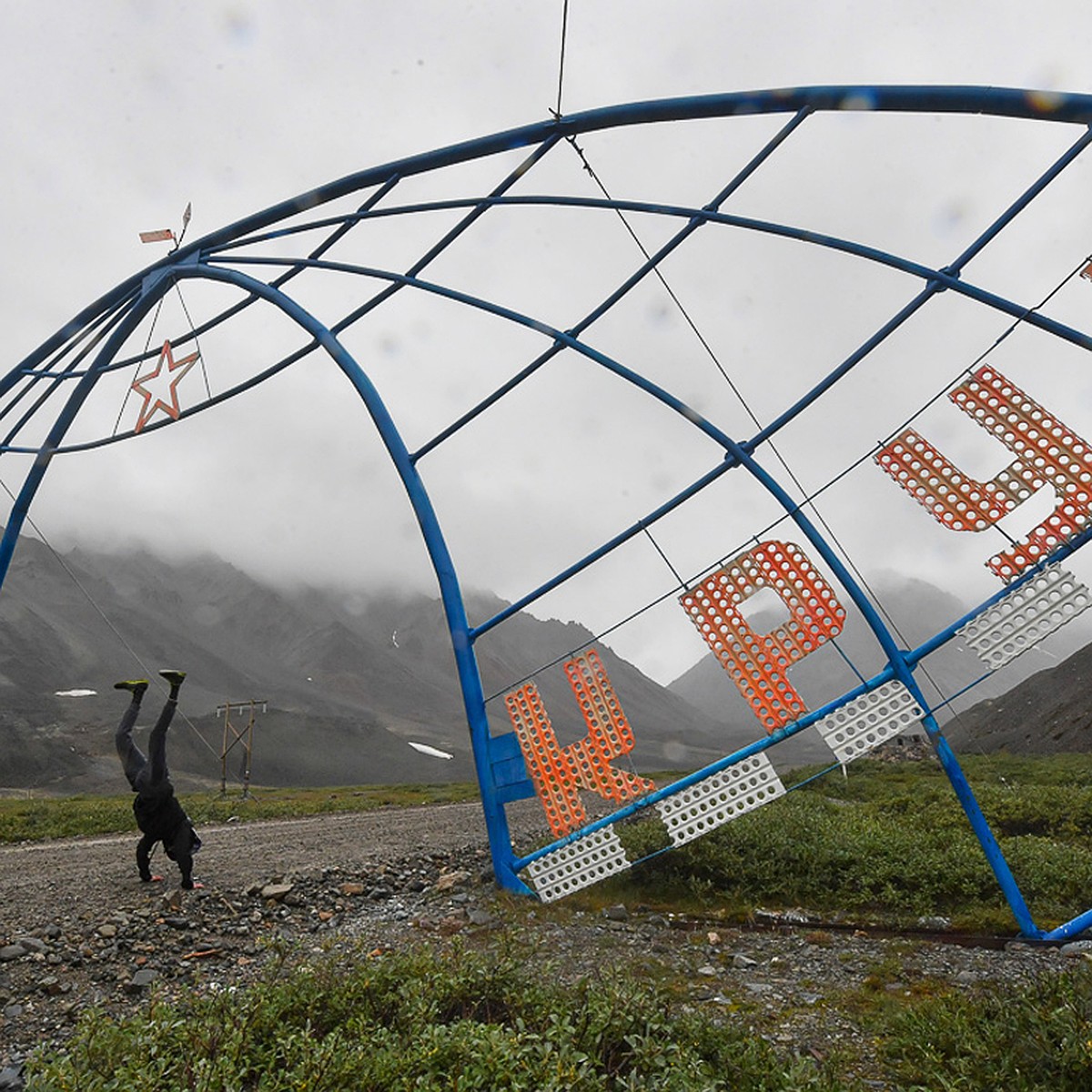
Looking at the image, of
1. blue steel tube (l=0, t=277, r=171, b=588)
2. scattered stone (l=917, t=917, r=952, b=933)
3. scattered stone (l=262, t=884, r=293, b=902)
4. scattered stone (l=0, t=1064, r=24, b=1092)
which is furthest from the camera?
blue steel tube (l=0, t=277, r=171, b=588)

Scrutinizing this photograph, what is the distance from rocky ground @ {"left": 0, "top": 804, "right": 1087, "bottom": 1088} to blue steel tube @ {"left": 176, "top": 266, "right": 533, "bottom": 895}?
0.76 meters

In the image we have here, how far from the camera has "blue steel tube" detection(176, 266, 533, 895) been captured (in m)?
10.5

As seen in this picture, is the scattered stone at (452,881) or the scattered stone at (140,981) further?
the scattered stone at (452,881)

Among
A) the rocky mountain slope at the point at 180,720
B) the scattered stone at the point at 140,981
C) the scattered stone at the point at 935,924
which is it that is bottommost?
the scattered stone at the point at 935,924

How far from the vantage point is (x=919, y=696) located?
820 centimetres

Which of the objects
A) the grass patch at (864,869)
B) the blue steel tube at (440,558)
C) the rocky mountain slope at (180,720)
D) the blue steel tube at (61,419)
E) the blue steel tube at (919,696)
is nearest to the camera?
the blue steel tube at (919,696)

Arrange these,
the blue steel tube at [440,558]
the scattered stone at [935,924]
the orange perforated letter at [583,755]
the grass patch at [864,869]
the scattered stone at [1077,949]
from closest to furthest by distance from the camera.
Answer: the scattered stone at [1077,949]
the scattered stone at [935,924]
the grass patch at [864,869]
the orange perforated letter at [583,755]
the blue steel tube at [440,558]

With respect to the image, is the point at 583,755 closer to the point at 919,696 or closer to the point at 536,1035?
the point at 919,696

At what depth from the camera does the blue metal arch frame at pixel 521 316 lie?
303 inches

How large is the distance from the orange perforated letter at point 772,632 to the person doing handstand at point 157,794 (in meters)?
7.09

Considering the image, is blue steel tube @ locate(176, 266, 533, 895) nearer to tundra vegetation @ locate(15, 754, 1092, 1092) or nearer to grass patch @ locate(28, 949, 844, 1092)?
tundra vegetation @ locate(15, 754, 1092, 1092)

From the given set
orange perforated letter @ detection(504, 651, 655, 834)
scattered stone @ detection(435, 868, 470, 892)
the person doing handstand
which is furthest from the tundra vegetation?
the person doing handstand

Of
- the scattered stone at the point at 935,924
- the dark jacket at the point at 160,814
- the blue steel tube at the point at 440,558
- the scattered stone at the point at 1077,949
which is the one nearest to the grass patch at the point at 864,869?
the scattered stone at the point at 935,924

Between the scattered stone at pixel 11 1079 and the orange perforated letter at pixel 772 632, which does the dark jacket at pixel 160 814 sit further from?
the orange perforated letter at pixel 772 632
